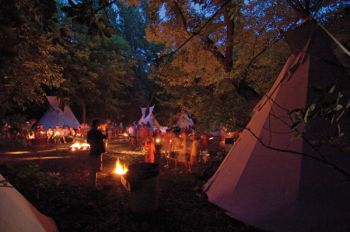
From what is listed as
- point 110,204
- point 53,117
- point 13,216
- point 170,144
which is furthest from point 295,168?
point 53,117

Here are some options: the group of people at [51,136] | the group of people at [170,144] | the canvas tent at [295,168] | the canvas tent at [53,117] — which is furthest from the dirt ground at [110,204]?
the canvas tent at [53,117]

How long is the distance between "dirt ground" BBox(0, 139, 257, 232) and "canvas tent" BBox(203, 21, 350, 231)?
58 centimetres

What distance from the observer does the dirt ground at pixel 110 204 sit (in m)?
5.28

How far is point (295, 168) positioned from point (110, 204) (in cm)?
431

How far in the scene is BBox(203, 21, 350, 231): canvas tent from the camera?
5031mm

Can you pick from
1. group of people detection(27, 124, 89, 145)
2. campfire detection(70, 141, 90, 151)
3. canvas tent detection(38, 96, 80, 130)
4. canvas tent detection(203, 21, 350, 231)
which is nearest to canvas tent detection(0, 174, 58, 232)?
canvas tent detection(203, 21, 350, 231)

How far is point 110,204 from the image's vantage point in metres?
6.69

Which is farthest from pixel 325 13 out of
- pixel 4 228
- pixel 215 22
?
pixel 4 228

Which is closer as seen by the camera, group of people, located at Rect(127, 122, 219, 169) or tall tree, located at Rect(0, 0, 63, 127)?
tall tree, located at Rect(0, 0, 63, 127)

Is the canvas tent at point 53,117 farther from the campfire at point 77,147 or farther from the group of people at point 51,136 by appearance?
the campfire at point 77,147

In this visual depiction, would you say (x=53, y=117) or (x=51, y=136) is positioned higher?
(x=53, y=117)

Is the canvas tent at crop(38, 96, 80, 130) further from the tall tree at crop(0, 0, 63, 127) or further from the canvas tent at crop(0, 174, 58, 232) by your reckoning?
the canvas tent at crop(0, 174, 58, 232)

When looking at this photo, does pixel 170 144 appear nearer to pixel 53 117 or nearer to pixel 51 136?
pixel 51 136

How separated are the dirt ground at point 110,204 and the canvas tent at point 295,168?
0.58 metres
